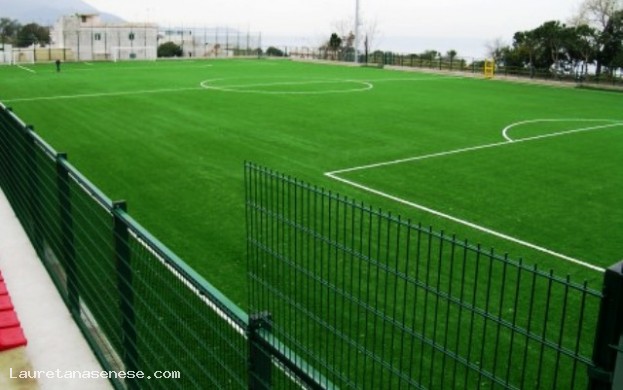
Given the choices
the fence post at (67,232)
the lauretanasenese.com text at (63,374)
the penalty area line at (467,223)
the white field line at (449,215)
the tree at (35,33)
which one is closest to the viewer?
the lauretanasenese.com text at (63,374)

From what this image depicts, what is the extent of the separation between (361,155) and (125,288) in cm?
1150

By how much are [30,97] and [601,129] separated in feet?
66.4

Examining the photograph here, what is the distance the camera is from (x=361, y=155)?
616 inches

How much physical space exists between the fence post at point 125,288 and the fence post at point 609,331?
2.90m

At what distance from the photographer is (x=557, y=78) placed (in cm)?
3991

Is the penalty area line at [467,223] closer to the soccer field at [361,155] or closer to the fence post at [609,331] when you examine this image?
the soccer field at [361,155]

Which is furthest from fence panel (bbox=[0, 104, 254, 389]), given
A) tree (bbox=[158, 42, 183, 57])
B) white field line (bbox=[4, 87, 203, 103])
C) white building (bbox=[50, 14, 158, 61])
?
tree (bbox=[158, 42, 183, 57])

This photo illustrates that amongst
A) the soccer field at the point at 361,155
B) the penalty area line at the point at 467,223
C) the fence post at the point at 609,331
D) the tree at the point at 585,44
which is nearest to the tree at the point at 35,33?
the soccer field at the point at 361,155

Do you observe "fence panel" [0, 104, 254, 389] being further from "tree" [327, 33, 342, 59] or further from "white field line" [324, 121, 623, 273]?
"tree" [327, 33, 342, 59]

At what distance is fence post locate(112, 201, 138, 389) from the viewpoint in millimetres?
4316

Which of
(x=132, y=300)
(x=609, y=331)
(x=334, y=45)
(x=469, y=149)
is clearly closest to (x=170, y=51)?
(x=334, y=45)

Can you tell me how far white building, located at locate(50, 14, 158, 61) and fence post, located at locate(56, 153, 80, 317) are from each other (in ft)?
192

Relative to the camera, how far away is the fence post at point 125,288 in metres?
4.32

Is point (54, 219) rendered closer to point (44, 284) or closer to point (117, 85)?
point (44, 284)
